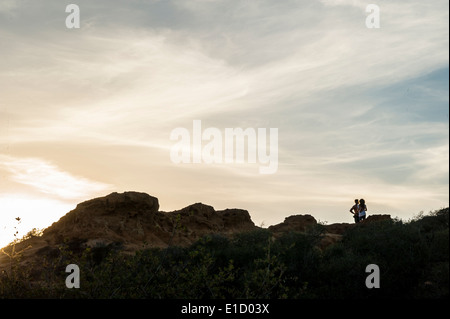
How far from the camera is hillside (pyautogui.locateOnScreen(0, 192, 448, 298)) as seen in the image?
10500 mm

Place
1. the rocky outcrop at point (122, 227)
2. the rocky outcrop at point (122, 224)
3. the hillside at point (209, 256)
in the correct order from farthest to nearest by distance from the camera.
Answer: the rocky outcrop at point (122, 224) → the rocky outcrop at point (122, 227) → the hillside at point (209, 256)

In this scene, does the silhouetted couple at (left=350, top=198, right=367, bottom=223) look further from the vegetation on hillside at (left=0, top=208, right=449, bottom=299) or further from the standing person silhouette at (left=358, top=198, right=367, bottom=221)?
the vegetation on hillside at (left=0, top=208, right=449, bottom=299)

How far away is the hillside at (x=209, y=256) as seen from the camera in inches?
413

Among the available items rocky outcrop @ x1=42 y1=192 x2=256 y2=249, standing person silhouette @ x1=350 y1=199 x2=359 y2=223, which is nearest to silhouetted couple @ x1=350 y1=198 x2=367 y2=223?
standing person silhouette @ x1=350 y1=199 x2=359 y2=223

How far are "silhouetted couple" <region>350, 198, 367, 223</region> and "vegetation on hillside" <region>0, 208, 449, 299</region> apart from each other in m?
9.91

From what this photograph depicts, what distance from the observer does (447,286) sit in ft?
42.8

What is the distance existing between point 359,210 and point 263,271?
18.5 m

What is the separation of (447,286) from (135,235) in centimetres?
1452

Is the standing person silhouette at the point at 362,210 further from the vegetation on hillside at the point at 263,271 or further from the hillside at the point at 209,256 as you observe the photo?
the vegetation on hillside at the point at 263,271

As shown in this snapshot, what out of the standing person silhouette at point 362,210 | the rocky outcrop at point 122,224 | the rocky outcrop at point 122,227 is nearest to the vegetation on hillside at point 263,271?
the rocky outcrop at point 122,227

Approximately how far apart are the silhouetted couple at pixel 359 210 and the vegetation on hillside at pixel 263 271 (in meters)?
9.91
